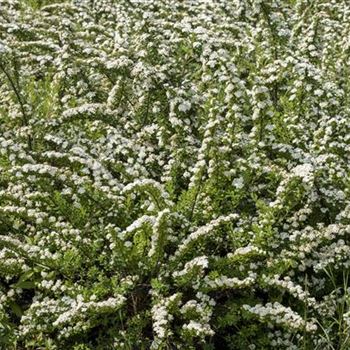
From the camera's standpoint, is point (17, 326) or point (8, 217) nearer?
point (17, 326)

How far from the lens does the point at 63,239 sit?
12.8 ft

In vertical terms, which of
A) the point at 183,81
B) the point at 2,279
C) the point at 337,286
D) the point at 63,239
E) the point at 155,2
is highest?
the point at 155,2

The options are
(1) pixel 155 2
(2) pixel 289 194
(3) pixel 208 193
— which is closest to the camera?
(2) pixel 289 194

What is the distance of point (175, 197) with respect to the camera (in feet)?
13.4

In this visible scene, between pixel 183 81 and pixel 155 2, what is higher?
pixel 155 2

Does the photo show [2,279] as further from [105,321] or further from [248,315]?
[248,315]

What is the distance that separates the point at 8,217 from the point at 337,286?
6.70ft

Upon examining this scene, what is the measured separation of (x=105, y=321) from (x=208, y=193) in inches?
38.5

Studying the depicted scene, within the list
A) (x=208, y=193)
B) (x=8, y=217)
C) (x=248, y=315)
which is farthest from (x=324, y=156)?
(x=8, y=217)

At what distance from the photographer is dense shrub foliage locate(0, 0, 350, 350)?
365 cm

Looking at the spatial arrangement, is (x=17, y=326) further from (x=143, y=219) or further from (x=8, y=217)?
(x=143, y=219)

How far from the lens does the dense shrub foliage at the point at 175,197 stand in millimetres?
→ 3648

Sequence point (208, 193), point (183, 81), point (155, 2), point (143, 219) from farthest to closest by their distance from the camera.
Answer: point (155, 2), point (183, 81), point (208, 193), point (143, 219)

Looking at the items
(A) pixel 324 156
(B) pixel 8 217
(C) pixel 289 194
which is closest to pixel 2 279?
(B) pixel 8 217
